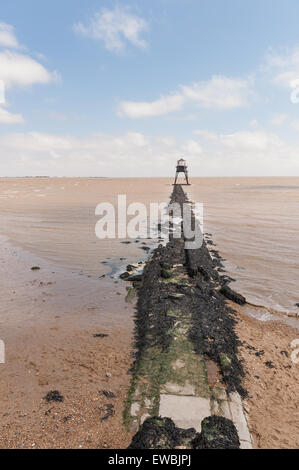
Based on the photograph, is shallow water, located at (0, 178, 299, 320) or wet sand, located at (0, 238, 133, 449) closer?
wet sand, located at (0, 238, 133, 449)

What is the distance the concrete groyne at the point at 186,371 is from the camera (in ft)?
16.1

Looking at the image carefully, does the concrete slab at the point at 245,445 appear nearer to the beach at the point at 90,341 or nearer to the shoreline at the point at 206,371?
the shoreline at the point at 206,371

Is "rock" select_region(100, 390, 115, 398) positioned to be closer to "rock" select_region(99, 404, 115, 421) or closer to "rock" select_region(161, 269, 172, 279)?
"rock" select_region(99, 404, 115, 421)

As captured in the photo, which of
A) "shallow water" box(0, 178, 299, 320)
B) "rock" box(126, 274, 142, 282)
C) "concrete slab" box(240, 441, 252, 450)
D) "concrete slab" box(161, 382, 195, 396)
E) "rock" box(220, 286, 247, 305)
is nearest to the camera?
"concrete slab" box(240, 441, 252, 450)

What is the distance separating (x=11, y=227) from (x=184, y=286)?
1900 cm

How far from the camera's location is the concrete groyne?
4918 millimetres

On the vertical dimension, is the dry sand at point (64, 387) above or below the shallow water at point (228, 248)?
below

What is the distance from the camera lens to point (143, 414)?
5488mm

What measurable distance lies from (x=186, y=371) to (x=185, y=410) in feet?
3.68

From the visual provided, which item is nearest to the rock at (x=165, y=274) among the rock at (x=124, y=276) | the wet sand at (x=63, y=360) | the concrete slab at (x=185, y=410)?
the wet sand at (x=63, y=360)

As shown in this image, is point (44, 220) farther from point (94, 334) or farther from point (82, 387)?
point (82, 387)

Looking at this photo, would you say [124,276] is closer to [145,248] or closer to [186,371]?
[145,248]

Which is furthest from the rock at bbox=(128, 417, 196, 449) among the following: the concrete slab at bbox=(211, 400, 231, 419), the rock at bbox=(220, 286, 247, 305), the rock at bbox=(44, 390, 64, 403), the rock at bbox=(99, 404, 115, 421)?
the rock at bbox=(220, 286, 247, 305)
